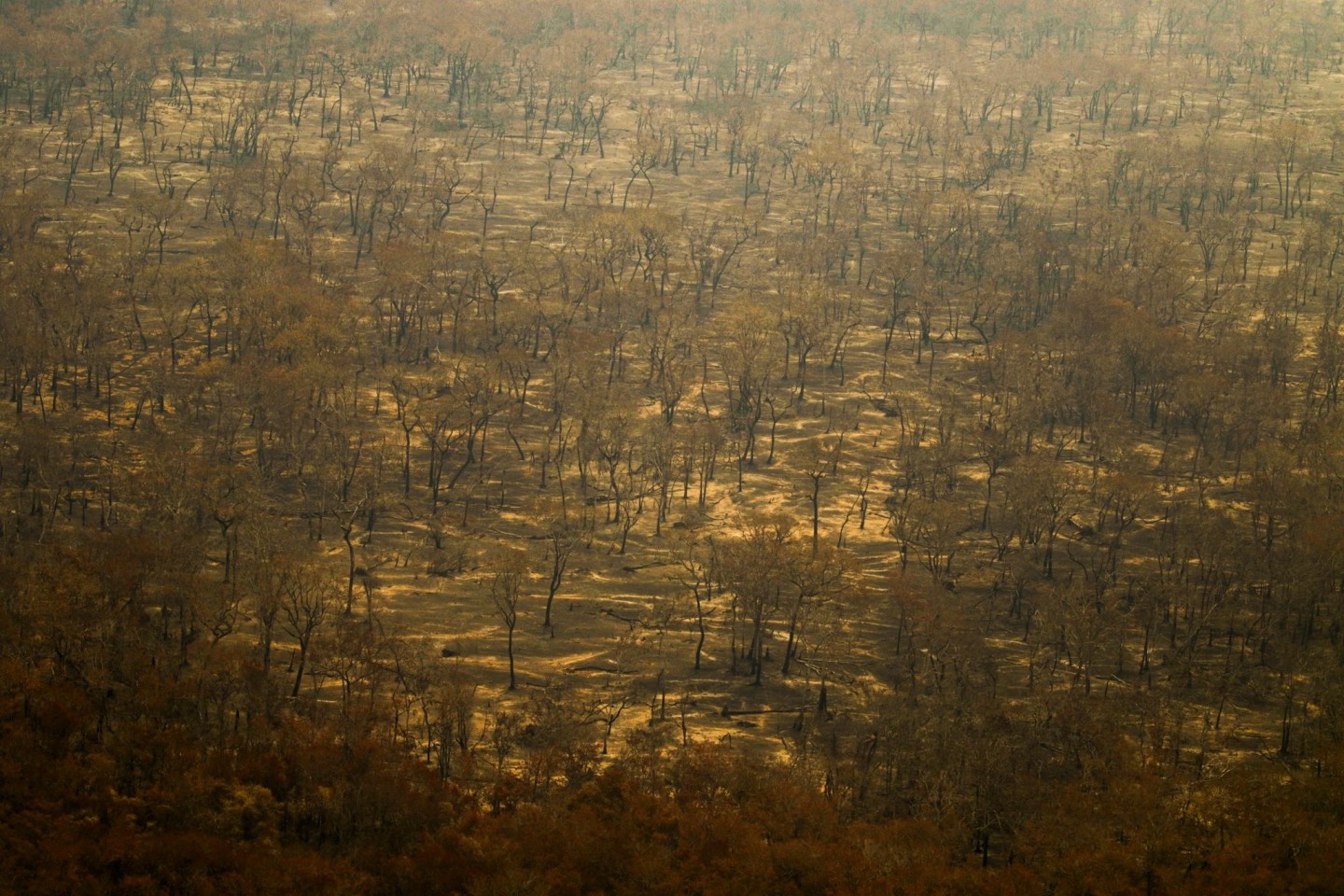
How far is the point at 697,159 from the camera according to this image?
134 m

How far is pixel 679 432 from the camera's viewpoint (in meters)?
89.9

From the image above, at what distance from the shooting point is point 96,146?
12044cm

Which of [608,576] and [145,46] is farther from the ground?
[145,46]

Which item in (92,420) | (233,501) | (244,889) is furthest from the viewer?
(92,420)

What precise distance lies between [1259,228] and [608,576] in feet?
223

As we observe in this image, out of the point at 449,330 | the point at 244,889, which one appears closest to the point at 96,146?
the point at 449,330

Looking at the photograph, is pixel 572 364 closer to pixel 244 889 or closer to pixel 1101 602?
pixel 1101 602

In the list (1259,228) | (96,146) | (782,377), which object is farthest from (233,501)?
(1259,228)

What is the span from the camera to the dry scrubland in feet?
197

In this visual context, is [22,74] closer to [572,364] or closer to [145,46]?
[145,46]

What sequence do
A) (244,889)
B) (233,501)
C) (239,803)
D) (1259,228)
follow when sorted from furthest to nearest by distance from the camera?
1. (1259,228)
2. (233,501)
3. (239,803)
4. (244,889)

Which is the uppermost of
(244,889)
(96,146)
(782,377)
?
(96,146)

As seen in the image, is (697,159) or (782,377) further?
(697,159)

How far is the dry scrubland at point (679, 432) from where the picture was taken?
60188 mm
